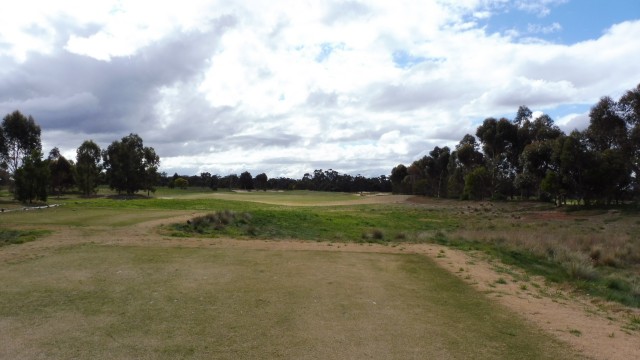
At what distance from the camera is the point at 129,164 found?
88.6 metres

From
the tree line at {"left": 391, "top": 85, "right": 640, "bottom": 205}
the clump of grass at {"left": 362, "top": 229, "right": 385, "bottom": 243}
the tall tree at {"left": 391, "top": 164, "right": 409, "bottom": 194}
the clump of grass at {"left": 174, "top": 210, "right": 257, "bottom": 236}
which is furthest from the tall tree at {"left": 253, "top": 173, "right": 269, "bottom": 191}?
the clump of grass at {"left": 362, "top": 229, "right": 385, "bottom": 243}

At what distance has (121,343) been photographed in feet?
25.8

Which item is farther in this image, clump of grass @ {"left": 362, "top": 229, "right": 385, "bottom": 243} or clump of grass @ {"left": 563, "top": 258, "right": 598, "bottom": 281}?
clump of grass @ {"left": 362, "top": 229, "right": 385, "bottom": 243}

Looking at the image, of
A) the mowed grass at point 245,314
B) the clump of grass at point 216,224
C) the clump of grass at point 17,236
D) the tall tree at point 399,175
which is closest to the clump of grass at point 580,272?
the mowed grass at point 245,314

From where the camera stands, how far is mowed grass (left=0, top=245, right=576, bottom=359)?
7848 millimetres

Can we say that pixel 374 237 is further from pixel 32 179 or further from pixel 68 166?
pixel 68 166

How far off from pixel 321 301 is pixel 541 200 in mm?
84259

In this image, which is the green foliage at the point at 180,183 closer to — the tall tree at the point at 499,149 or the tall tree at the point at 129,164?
the tall tree at the point at 129,164

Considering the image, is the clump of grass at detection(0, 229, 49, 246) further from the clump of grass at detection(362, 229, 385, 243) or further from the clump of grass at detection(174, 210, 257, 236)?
the clump of grass at detection(362, 229, 385, 243)

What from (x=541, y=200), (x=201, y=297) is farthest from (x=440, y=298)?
(x=541, y=200)

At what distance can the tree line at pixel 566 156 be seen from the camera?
6212 cm

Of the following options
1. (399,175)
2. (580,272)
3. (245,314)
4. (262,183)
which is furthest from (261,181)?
(245,314)

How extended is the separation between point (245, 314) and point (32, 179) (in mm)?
48437

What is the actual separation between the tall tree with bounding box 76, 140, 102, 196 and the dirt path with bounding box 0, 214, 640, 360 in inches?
2506
